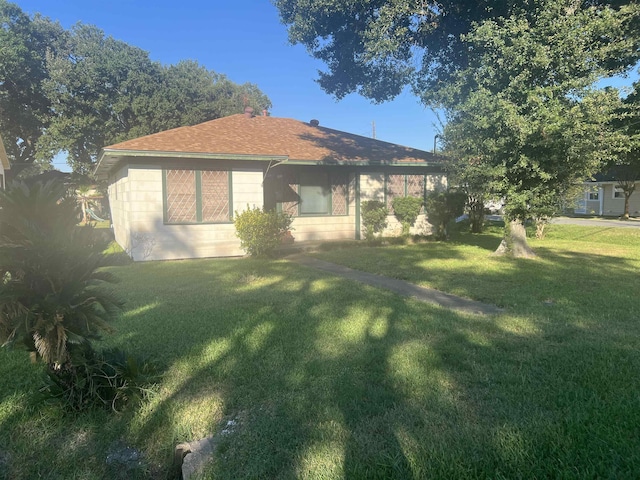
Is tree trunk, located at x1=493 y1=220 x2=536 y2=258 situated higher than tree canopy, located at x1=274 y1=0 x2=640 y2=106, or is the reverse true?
tree canopy, located at x1=274 y1=0 x2=640 y2=106

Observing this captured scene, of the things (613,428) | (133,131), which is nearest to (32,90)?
(133,131)

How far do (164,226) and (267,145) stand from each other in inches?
168

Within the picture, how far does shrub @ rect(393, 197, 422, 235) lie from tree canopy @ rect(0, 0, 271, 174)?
1876cm

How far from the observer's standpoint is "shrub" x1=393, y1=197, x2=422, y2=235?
14.3m

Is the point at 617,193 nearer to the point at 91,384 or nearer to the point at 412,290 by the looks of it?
the point at 412,290

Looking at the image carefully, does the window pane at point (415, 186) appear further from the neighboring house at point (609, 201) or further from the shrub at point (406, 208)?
the neighboring house at point (609, 201)

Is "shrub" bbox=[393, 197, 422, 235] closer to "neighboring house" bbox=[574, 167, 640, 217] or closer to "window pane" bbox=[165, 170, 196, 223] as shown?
"window pane" bbox=[165, 170, 196, 223]

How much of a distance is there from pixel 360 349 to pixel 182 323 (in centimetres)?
224

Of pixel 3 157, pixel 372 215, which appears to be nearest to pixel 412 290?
pixel 372 215

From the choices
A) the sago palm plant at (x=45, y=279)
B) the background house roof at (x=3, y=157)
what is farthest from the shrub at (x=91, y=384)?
the background house roof at (x=3, y=157)

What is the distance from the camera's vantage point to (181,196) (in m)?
10.9

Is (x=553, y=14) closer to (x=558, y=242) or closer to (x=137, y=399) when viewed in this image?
(x=558, y=242)

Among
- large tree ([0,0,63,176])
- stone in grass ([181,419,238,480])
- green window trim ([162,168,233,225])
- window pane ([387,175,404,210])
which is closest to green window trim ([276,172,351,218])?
window pane ([387,175,404,210])

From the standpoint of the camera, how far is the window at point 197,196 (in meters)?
10.8
